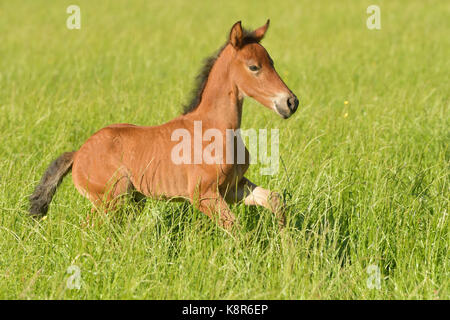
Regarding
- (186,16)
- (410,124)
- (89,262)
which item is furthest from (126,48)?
(89,262)

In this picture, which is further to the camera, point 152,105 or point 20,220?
point 152,105

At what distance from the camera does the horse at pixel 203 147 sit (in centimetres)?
383

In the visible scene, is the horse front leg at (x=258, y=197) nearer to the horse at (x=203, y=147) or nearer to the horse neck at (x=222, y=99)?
the horse at (x=203, y=147)

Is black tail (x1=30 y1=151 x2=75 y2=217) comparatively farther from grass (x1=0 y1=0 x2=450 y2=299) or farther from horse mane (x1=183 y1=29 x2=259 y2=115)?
horse mane (x1=183 y1=29 x2=259 y2=115)

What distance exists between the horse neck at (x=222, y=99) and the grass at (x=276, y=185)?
2.15ft

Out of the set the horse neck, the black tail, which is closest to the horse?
the horse neck

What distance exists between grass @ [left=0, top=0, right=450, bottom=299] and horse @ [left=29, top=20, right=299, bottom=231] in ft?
0.58

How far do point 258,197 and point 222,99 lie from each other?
2.15ft

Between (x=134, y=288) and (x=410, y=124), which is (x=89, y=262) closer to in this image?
(x=134, y=288)

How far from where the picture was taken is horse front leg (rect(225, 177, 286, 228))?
396 cm

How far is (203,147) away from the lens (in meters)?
3.90
